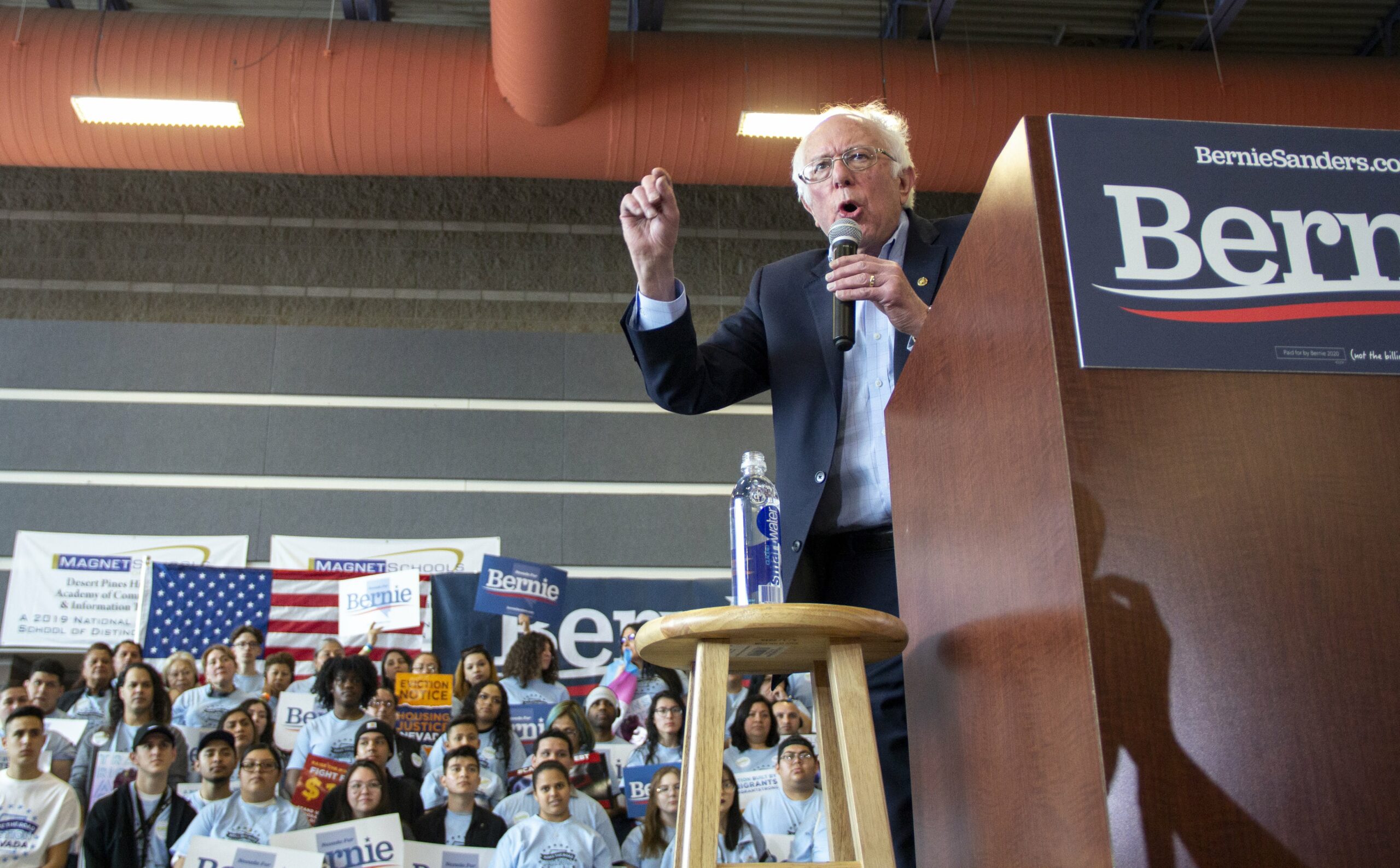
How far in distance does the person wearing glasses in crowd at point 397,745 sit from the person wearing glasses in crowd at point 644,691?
3.55 ft

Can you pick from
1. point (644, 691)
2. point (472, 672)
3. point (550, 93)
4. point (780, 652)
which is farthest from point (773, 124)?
point (780, 652)

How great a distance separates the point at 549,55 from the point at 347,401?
3.63m

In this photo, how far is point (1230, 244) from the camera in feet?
2.45

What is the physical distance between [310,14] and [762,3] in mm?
2932

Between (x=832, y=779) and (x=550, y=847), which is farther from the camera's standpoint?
(x=550, y=847)

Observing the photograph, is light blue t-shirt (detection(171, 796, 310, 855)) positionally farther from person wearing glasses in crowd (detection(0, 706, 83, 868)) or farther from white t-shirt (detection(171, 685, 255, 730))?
white t-shirt (detection(171, 685, 255, 730))

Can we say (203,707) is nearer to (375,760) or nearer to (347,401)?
(375,760)

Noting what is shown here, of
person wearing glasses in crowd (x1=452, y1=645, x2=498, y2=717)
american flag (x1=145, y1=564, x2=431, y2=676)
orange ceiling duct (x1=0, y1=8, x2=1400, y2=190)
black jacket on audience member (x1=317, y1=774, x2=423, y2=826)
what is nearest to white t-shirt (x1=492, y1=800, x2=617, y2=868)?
black jacket on audience member (x1=317, y1=774, x2=423, y2=826)

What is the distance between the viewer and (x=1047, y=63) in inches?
229

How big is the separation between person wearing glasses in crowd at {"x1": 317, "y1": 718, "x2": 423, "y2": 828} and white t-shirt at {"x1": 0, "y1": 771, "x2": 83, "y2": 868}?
1038 mm

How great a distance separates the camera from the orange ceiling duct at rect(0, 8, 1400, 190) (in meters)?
5.46

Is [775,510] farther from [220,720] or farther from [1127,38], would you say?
[1127,38]

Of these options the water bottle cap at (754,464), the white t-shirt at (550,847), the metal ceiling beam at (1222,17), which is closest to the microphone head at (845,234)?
the water bottle cap at (754,464)

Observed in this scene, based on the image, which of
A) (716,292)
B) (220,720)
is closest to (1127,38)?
(716,292)
